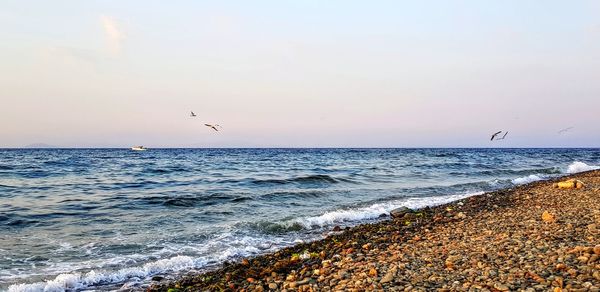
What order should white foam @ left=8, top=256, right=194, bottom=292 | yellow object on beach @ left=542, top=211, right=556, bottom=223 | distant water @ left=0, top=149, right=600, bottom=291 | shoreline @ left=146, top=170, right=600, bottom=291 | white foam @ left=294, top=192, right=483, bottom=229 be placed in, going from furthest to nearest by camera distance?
white foam @ left=294, top=192, right=483, bottom=229 → yellow object on beach @ left=542, top=211, right=556, bottom=223 → distant water @ left=0, top=149, right=600, bottom=291 → white foam @ left=8, top=256, right=194, bottom=292 → shoreline @ left=146, top=170, right=600, bottom=291

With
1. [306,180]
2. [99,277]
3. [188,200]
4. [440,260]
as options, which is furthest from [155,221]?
[306,180]

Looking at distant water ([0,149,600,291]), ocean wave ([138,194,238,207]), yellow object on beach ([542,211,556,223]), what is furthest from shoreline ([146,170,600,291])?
ocean wave ([138,194,238,207])

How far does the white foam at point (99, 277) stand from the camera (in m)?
8.40

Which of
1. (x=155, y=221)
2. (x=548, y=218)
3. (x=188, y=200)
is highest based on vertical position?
(x=548, y=218)

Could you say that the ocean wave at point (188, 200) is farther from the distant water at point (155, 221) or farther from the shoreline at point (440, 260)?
the shoreline at point (440, 260)

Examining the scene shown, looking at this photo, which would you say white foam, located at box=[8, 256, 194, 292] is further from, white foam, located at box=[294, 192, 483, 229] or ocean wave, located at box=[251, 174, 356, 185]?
ocean wave, located at box=[251, 174, 356, 185]

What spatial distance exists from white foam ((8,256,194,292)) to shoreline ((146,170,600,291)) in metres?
0.80

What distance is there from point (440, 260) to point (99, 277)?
6.89 meters

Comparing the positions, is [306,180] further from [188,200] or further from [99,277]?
[99,277]

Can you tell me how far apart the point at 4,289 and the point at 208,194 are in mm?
14559

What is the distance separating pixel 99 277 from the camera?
8.96 metres

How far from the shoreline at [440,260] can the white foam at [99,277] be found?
800mm

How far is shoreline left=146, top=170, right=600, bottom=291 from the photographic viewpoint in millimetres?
6375

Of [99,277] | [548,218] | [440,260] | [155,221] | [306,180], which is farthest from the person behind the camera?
[306,180]
